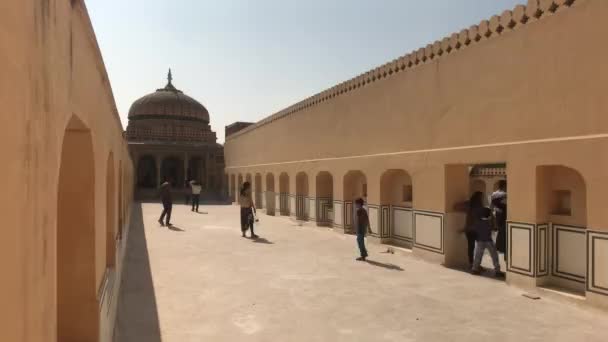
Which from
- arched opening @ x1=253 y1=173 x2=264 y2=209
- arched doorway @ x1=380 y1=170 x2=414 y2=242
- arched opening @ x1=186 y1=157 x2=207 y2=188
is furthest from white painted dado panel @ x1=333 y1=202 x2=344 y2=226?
arched opening @ x1=186 y1=157 x2=207 y2=188

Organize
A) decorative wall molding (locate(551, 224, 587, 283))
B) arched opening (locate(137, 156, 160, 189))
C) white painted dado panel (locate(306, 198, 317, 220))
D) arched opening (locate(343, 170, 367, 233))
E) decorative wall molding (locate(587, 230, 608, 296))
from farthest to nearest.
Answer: arched opening (locate(137, 156, 160, 189)) → white painted dado panel (locate(306, 198, 317, 220)) → arched opening (locate(343, 170, 367, 233)) → decorative wall molding (locate(551, 224, 587, 283)) → decorative wall molding (locate(587, 230, 608, 296))

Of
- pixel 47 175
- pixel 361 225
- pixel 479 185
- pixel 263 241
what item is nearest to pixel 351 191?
pixel 263 241

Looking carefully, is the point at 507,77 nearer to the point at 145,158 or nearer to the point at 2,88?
the point at 2,88

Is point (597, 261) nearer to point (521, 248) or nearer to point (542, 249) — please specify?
point (542, 249)

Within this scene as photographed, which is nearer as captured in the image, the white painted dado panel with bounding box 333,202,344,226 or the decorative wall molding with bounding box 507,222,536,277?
the decorative wall molding with bounding box 507,222,536,277

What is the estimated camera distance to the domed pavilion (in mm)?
27859

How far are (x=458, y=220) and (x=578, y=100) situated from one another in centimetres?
322

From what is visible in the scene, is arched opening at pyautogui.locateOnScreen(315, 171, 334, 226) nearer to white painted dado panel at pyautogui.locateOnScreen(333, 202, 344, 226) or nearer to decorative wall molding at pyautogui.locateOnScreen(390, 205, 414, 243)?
white painted dado panel at pyautogui.locateOnScreen(333, 202, 344, 226)

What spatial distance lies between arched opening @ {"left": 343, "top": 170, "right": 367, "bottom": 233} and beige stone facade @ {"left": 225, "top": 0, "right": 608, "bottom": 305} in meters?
0.04

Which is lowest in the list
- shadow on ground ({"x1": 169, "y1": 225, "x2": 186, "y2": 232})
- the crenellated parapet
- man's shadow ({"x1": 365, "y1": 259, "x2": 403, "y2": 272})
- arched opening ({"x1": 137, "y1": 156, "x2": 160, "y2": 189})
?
man's shadow ({"x1": 365, "y1": 259, "x2": 403, "y2": 272})

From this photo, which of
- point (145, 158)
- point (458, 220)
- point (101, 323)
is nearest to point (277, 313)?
point (101, 323)

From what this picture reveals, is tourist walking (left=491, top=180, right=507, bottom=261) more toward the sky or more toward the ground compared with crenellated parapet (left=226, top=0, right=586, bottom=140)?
more toward the ground

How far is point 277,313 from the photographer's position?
214 inches

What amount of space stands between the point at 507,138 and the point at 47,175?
265 inches
